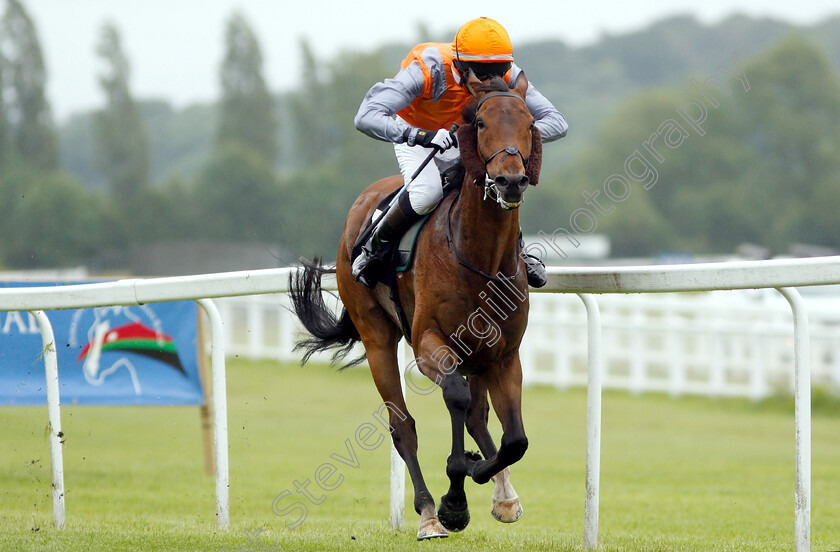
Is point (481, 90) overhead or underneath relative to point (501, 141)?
overhead

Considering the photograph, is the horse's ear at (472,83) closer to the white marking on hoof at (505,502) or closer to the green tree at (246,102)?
the white marking on hoof at (505,502)

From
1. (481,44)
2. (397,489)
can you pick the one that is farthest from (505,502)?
(481,44)

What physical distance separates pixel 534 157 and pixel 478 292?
523mm

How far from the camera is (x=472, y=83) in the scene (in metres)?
3.57

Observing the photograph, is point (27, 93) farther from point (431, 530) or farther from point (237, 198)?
point (431, 530)

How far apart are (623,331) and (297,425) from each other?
5.12m

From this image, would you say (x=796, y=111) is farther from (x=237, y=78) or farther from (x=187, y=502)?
(x=187, y=502)

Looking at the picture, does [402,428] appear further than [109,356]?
No

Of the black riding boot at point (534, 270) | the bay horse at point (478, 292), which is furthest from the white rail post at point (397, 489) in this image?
the black riding boot at point (534, 270)

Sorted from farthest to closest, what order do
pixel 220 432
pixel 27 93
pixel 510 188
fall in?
1. pixel 27 93
2. pixel 220 432
3. pixel 510 188

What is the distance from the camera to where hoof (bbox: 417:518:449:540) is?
372cm

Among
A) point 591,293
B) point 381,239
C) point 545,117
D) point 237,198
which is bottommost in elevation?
point 591,293

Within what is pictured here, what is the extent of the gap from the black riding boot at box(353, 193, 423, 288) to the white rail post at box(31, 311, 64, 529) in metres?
1.38

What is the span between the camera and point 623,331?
43.2 feet
